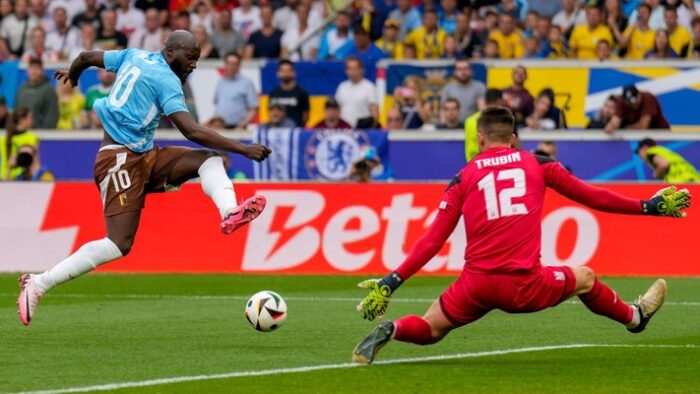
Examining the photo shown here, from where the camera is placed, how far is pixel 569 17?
80.7ft

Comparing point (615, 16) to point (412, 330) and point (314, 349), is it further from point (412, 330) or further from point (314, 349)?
point (412, 330)

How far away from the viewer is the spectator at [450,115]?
21906mm

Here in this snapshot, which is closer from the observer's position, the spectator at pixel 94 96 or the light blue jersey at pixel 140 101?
the light blue jersey at pixel 140 101

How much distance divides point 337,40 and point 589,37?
4.07 metres

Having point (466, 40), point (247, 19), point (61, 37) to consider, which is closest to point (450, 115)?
point (466, 40)

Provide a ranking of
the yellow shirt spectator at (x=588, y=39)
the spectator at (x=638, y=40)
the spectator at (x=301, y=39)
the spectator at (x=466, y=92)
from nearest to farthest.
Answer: the spectator at (x=466, y=92), the spectator at (x=638, y=40), the yellow shirt spectator at (x=588, y=39), the spectator at (x=301, y=39)

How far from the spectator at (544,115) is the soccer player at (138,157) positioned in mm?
11165

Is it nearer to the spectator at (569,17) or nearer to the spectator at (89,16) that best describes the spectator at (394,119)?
the spectator at (569,17)

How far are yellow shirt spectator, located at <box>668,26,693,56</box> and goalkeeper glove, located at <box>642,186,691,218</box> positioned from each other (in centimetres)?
1439

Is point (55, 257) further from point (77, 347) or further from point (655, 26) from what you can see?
point (655, 26)

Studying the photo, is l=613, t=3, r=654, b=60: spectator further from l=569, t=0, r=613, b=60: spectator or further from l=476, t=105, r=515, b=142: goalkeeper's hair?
l=476, t=105, r=515, b=142: goalkeeper's hair

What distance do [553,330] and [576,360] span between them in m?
2.13

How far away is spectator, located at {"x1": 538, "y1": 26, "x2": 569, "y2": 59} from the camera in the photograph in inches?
938

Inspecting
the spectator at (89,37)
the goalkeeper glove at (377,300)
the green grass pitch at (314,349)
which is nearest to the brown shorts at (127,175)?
the green grass pitch at (314,349)
